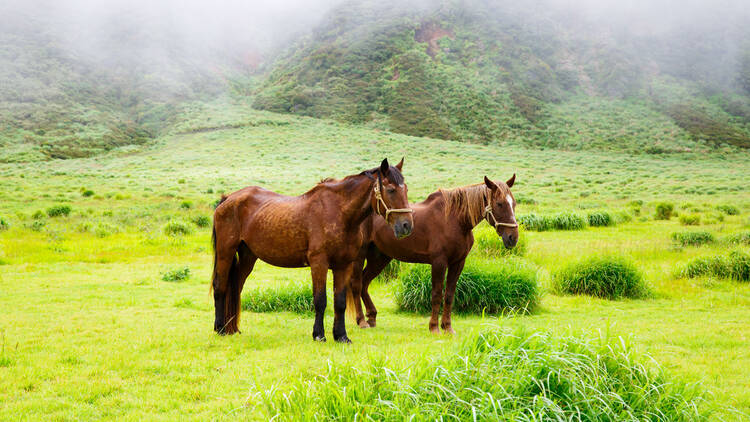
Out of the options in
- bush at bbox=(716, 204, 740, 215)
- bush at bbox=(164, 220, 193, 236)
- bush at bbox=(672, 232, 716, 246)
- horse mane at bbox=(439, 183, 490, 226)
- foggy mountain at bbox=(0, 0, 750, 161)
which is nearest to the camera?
horse mane at bbox=(439, 183, 490, 226)

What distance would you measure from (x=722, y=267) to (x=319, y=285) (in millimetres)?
10560

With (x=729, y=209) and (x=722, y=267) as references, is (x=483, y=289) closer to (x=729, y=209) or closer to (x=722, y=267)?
(x=722, y=267)

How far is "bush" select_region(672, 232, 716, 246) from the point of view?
16.0m

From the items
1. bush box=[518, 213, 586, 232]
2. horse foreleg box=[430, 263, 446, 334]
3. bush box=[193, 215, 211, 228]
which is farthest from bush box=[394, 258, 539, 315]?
bush box=[193, 215, 211, 228]

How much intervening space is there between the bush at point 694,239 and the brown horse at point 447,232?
1240cm

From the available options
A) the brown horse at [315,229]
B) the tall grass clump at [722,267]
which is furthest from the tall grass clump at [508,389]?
the tall grass clump at [722,267]

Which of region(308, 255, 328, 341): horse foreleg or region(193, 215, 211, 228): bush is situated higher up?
region(308, 255, 328, 341): horse foreleg

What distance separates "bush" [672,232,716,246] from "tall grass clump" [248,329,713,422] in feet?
50.3

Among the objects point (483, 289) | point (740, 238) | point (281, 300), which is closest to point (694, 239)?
point (740, 238)

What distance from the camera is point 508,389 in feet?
9.69

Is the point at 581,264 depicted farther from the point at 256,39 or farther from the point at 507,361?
the point at 256,39

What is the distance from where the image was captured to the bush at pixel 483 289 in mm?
8711

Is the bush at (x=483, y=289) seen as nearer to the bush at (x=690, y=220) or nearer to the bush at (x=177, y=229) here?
the bush at (x=177, y=229)

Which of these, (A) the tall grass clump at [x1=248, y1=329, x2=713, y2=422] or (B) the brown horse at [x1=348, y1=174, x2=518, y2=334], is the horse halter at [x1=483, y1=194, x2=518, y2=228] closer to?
(B) the brown horse at [x1=348, y1=174, x2=518, y2=334]
